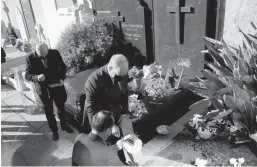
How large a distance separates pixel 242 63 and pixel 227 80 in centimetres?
36

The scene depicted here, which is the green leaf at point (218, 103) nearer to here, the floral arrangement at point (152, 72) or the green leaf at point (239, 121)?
the green leaf at point (239, 121)

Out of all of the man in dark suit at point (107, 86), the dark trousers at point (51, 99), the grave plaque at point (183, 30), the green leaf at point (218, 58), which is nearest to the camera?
the man in dark suit at point (107, 86)

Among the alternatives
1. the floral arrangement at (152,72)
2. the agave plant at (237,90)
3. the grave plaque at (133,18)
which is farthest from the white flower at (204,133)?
the grave plaque at (133,18)

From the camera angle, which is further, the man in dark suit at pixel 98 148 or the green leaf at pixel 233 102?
the green leaf at pixel 233 102

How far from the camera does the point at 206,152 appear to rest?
3.35 m

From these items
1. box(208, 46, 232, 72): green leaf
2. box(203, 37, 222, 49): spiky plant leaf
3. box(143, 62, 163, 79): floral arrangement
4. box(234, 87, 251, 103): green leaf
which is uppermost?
box(203, 37, 222, 49): spiky plant leaf

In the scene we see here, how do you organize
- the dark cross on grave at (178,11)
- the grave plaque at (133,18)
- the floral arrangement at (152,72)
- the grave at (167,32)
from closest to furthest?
the grave at (167,32) → the dark cross on grave at (178,11) → the floral arrangement at (152,72) → the grave plaque at (133,18)

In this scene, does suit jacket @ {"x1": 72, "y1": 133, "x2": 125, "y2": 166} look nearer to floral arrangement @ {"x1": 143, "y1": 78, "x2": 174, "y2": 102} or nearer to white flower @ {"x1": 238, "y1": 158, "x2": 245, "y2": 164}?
white flower @ {"x1": 238, "y1": 158, "x2": 245, "y2": 164}

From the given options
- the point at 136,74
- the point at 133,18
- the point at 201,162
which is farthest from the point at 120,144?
the point at 133,18

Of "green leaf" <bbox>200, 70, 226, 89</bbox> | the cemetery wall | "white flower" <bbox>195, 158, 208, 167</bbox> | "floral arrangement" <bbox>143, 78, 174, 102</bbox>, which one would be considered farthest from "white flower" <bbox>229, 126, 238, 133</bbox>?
the cemetery wall

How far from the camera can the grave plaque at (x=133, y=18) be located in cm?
584

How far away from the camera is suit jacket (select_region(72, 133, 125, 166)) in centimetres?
213

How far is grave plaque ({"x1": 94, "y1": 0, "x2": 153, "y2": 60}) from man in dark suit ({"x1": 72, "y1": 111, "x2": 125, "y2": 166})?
4.14 m

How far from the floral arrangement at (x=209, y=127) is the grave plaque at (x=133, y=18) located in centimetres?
293
